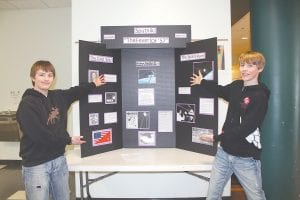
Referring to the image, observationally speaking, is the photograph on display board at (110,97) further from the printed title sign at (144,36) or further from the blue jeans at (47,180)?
the blue jeans at (47,180)

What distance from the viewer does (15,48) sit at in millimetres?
4746

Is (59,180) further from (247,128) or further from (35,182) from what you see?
(247,128)

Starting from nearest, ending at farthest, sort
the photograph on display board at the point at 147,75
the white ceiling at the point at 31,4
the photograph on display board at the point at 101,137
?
the photograph on display board at the point at 101,137
the photograph on display board at the point at 147,75
the white ceiling at the point at 31,4

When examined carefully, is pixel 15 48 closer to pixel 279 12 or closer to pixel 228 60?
pixel 228 60

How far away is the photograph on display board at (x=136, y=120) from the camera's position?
272 centimetres

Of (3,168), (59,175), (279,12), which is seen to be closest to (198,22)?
(279,12)

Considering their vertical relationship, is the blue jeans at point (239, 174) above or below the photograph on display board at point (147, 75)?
below

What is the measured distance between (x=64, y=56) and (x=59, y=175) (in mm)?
3228

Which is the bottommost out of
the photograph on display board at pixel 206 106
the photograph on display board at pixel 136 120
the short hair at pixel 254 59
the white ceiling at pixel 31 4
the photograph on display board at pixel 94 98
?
the photograph on display board at pixel 136 120

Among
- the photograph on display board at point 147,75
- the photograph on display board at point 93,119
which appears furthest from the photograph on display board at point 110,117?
the photograph on display board at point 147,75

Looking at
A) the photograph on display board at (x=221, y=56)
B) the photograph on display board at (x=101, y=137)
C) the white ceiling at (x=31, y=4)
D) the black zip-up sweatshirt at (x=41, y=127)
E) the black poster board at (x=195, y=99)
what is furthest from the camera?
the white ceiling at (x=31, y=4)

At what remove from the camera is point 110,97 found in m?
2.56

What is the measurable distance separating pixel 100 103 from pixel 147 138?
0.64 m

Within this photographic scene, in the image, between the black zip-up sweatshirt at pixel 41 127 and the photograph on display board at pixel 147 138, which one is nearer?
the black zip-up sweatshirt at pixel 41 127
